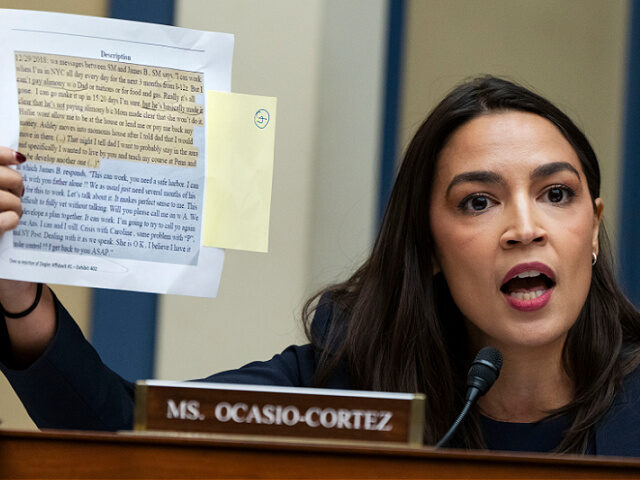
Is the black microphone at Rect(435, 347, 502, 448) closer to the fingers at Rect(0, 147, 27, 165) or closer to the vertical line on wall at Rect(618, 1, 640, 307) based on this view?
the fingers at Rect(0, 147, 27, 165)

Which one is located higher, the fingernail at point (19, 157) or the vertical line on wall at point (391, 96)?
the vertical line on wall at point (391, 96)

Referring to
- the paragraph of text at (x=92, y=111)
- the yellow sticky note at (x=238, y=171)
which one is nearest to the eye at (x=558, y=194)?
the yellow sticky note at (x=238, y=171)

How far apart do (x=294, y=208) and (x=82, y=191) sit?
1.51 metres

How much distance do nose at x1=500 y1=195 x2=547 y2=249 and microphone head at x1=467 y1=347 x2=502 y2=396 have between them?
31 cm

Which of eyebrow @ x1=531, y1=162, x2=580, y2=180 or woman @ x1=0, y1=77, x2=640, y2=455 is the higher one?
eyebrow @ x1=531, y1=162, x2=580, y2=180

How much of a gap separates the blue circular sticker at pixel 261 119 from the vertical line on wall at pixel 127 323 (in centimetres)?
141

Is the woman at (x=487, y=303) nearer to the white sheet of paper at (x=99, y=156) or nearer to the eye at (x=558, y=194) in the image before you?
the eye at (x=558, y=194)

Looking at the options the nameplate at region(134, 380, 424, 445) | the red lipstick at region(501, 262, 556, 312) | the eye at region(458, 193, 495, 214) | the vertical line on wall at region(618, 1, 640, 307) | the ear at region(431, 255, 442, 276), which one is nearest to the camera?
the nameplate at region(134, 380, 424, 445)

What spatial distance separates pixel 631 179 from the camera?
3066 millimetres

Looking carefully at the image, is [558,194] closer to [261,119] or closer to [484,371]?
[484,371]

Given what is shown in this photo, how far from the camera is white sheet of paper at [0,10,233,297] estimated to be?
1294 mm

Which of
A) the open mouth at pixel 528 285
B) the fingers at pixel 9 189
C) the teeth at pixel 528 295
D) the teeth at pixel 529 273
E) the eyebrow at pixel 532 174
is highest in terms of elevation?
the eyebrow at pixel 532 174

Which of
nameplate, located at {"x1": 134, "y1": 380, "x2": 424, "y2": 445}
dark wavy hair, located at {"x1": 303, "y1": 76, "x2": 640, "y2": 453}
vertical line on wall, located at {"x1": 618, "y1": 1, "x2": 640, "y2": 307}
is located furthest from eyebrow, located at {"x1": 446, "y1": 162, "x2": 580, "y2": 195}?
vertical line on wall, located at {"x1": 618, "y1": 1, "x2": 640, "y2": 307}

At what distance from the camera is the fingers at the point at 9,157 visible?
127cm
